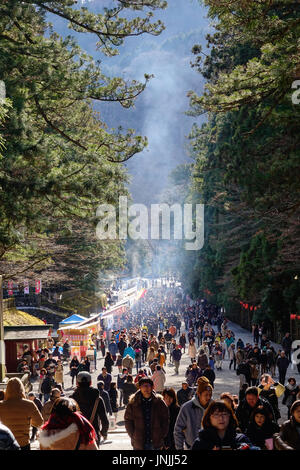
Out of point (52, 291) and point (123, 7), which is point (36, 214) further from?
point (52, 291)

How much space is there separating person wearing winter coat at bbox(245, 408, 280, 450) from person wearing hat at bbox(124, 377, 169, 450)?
1038mm

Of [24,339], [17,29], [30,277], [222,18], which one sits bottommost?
[24,339]

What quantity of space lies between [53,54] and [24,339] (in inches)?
466

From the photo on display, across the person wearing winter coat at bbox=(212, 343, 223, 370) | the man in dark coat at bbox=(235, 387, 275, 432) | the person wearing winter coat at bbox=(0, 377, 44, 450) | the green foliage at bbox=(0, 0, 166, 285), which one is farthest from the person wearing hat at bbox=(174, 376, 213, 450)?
the person wearing winter coat at bbox=(212, 343, 223, 370)

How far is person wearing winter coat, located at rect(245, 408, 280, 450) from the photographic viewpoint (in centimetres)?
724

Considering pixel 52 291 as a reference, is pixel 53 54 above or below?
above

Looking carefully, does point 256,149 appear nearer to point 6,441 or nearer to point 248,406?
point 248,406

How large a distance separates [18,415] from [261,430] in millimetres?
2756

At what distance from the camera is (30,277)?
31.6m

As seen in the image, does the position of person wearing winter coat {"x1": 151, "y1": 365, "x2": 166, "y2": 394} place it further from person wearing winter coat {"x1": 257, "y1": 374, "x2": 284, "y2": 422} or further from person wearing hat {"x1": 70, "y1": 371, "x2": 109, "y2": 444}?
person wearing hat {"x1": 70, "y1": 371, "x2": 109, "y2": 444}

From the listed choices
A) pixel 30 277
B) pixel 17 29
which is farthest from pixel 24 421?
pixel 30 277

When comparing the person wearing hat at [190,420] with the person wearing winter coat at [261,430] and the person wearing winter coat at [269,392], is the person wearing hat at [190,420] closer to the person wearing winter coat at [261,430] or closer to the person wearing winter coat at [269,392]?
the person wearing winter coat at [261,430]

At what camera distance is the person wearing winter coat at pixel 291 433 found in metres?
5.81

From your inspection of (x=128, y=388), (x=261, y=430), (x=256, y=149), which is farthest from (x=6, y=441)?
(x=256, y=149)
